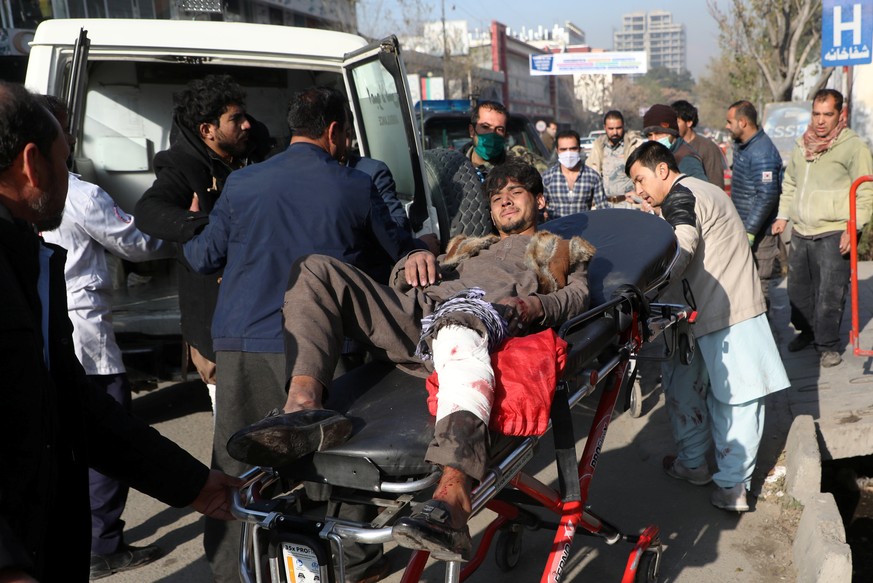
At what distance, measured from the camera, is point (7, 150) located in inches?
71.8

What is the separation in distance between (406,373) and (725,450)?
222cm

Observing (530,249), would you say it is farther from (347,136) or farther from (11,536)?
(11,536)

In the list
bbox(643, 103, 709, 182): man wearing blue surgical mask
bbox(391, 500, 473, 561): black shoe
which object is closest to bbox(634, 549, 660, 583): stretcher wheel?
bbox(391, 500, 473, 561): black shoe

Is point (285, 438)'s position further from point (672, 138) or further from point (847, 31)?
point (847, 31)

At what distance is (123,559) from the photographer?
3.99 m

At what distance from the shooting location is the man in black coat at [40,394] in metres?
1.78

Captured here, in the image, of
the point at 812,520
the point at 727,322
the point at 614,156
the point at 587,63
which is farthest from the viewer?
the point at 587,63

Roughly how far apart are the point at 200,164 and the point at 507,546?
236cm

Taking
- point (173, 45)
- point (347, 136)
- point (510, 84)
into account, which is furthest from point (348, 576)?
point (510, 84)

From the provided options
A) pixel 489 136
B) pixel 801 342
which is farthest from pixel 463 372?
pixel 801 342

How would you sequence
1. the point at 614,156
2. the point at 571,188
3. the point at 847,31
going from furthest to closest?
1. the point at 847,31
2. the point at 614,156
3. the point at 571,188

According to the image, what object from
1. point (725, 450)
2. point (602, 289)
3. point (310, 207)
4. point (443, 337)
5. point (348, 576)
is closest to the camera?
point (443, 337)

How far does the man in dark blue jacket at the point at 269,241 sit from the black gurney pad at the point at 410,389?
0.49m

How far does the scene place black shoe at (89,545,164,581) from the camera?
3.93m
